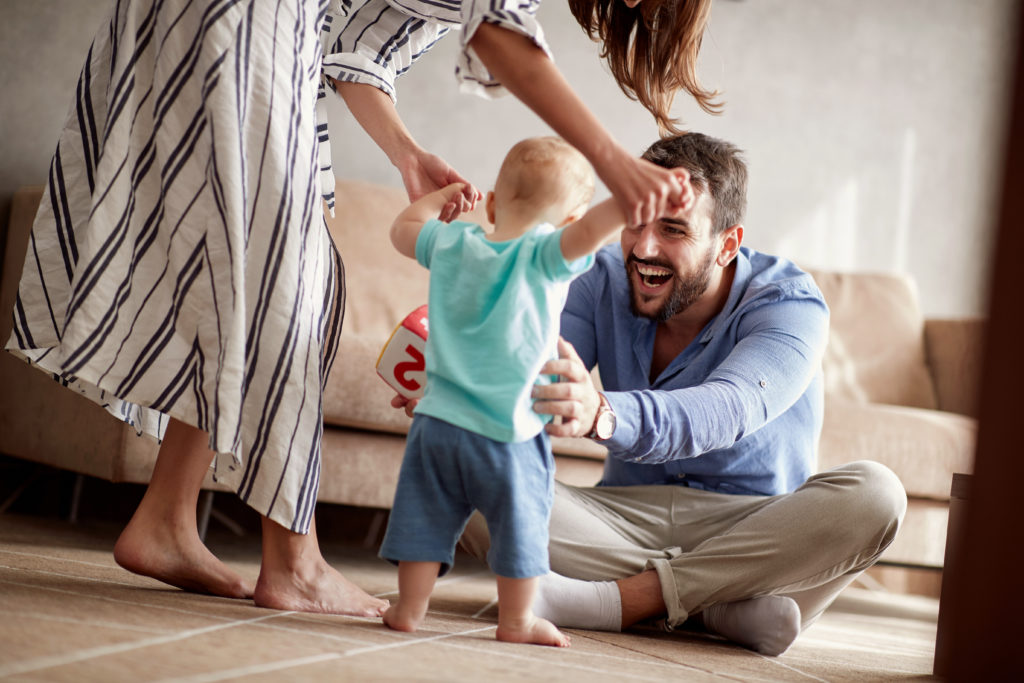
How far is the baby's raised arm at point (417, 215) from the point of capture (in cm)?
119

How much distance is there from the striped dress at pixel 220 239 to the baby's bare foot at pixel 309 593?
0.07 metres

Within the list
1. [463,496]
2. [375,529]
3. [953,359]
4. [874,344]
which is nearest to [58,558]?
[463,496]

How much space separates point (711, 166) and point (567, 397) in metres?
0.63

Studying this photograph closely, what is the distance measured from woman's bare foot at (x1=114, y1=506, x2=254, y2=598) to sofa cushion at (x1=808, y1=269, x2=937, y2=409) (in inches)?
74.2

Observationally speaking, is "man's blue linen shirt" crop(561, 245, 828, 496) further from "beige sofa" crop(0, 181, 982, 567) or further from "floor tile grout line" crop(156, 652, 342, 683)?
"floor tile grout line" crop(156, 652, 342, 683)

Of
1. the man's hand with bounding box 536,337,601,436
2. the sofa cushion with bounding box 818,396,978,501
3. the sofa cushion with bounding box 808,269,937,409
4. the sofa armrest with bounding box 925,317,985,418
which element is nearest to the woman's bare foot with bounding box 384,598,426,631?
the man's hand with bounding box 536,337,601,436

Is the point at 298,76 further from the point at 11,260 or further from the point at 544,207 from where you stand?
the point at 11,260

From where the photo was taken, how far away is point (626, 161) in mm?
1032

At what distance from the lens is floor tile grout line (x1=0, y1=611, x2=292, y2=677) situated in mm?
744

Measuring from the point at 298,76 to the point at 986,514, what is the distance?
0.87 metres

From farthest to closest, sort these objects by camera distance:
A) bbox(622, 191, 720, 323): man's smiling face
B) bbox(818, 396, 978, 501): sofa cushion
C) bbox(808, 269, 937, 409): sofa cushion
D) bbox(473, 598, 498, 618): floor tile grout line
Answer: bbox(808, 269, 937, 409): sofa cushion → bbox(818, 396, 978, 501): sofa cushion → bbox(622, 191, 720, 323): man's smiling face → bbox(473, 598, 498, 618): floor tile grout line

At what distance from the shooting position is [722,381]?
1336 millimetres

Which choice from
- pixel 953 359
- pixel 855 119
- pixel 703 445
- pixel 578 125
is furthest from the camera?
pixel 855 119

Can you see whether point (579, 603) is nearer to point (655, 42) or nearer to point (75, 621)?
point (75, 621)
